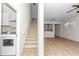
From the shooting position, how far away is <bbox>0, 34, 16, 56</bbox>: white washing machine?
3.92 metres

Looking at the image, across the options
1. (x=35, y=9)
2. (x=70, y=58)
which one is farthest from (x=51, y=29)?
(x=70, y=58)

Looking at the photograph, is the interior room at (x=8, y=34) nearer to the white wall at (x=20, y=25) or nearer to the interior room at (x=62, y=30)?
the white wall at (x=20, y=25)

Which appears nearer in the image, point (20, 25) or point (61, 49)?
point (20, 25)

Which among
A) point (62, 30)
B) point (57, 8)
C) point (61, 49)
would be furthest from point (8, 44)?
point (62, 30)

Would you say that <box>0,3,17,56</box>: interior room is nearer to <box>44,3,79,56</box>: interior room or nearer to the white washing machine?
the white washing machine

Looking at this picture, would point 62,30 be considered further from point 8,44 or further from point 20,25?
point 8,44

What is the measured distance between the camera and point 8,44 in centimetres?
409

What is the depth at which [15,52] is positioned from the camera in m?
4.22

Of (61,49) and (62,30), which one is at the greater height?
(62,30)

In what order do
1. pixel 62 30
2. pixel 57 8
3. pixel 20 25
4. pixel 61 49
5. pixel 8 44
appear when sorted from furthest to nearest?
1. pixel 62 30
2. pixel 57 8
3. pixel 61 49
4. pixel 20 25
5. pixel 8 44

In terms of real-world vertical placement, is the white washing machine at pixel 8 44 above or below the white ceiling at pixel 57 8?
below

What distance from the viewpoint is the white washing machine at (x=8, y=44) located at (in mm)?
3923

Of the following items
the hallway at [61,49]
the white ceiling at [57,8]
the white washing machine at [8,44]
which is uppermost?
the white ceiling at [57,8]

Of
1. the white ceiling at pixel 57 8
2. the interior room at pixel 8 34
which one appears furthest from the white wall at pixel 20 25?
the white ceiling at pixel 57 8
